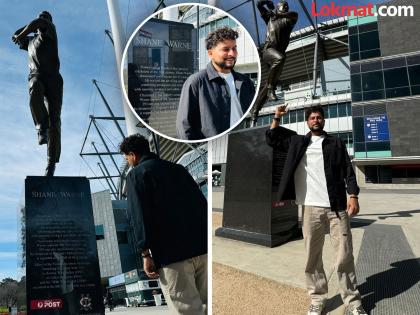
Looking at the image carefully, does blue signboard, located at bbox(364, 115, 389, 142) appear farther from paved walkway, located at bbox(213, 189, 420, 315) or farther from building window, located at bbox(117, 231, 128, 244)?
building window, located at bbox(117, 231, 128, 244)

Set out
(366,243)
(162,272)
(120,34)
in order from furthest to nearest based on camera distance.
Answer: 1. (366,243)
2. (120,34)
3. (162,272)

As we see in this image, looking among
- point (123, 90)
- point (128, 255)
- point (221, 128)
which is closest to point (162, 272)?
point (221, 128)

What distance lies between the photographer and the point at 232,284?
14.5 feet

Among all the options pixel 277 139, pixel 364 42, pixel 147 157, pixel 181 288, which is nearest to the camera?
pixel 181 288

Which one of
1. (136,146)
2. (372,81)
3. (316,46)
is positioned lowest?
(136,146)

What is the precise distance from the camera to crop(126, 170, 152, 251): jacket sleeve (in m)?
2.88

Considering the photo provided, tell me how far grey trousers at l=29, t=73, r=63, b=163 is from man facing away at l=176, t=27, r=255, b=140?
4.12m

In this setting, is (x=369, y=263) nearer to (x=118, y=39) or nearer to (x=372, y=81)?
(x=118, y=39)

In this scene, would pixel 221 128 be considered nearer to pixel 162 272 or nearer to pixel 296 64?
pixel 162 272

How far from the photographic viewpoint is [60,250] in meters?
5.04

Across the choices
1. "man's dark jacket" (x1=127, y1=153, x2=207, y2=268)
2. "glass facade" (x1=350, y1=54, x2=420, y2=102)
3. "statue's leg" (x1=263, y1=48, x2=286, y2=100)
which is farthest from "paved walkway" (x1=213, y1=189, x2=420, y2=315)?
"glass facade" (x1=350, y1=54, x2=420, y2=102)

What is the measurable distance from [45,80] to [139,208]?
4.09m

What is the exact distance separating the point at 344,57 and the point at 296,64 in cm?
625

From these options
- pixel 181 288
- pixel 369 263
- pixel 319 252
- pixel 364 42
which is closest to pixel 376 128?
pixel 364 42
